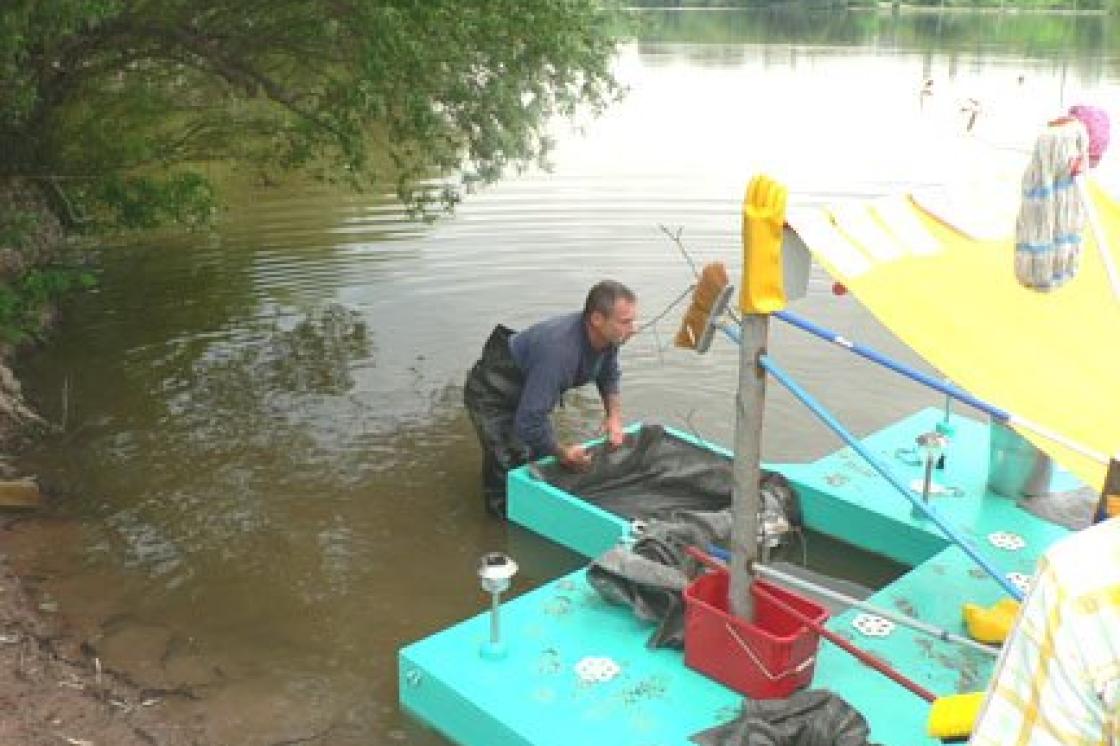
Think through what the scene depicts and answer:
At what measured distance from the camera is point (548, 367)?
6.03 m

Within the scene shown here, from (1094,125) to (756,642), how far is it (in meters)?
2.22

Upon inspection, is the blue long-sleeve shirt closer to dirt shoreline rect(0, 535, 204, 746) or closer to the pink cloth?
dirt shoreline rect(0, 535, 204, 746)

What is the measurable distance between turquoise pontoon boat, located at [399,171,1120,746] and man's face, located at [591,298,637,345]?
3.04 feet

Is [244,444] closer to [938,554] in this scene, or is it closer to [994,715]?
[938,554]

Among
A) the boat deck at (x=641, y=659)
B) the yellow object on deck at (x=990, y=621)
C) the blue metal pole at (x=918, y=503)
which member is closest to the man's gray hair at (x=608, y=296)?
the boat deck at (x=641, y=659)

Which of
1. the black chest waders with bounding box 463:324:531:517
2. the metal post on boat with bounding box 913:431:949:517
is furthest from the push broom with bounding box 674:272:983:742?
the black chest waders with bounding box 463:324:531:517

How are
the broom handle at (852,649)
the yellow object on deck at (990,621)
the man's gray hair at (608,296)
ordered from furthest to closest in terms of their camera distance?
the man's gray hair at (608,296) → the yellow object on deck at (990,621) → the broom handle at (852,649)

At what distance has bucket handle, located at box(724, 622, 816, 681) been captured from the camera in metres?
4.27

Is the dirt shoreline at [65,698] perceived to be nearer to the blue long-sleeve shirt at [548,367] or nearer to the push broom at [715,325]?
the blue long-sleeve shirt at [548,367]

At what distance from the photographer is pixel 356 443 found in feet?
25.2

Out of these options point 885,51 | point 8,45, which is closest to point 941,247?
point 8,45

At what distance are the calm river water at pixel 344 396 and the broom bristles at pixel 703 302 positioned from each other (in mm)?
1251

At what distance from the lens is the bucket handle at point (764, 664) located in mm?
4270

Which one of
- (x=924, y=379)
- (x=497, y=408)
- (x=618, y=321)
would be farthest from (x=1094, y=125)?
(x=497, y=408)
